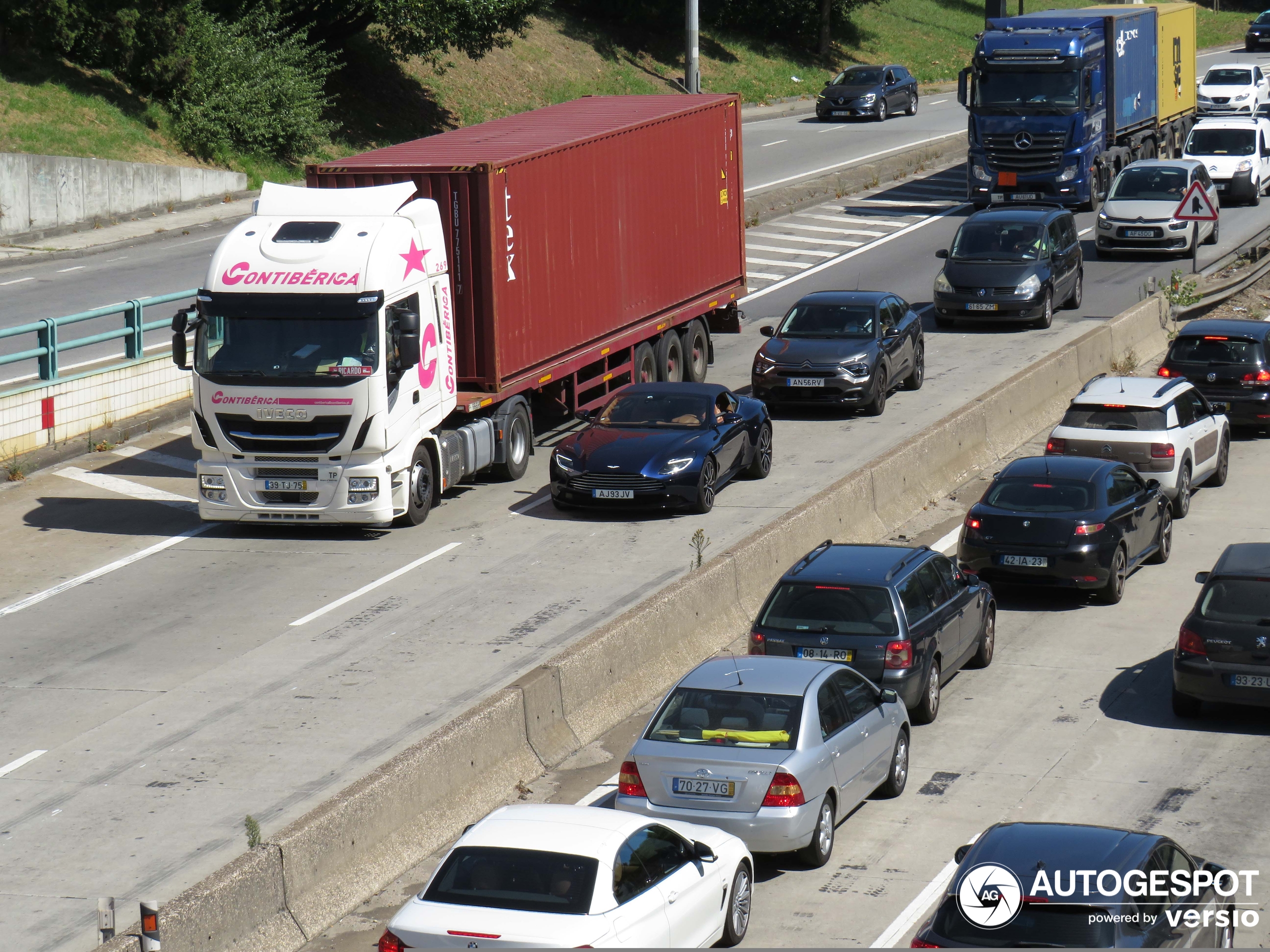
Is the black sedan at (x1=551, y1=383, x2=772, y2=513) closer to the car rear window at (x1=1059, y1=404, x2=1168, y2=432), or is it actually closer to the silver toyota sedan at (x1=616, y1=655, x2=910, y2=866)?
the car rear window at (x1=1059, y1=404, x2=1168, y2=432)

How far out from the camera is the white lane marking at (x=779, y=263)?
36938mm

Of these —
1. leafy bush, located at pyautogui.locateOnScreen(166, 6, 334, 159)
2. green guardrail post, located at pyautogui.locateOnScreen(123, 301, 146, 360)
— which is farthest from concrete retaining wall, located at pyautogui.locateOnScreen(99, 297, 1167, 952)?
leafy bush, located at pyautogui.locateOnScreen(166, 6, 334, 159)

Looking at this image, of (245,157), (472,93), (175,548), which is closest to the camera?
(175,548)

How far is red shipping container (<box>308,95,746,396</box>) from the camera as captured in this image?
2106 centimetres

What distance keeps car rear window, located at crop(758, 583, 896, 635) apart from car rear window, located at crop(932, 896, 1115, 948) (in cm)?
557

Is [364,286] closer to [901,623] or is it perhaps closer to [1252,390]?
[901,623]

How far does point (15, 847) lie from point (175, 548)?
8.02 meters

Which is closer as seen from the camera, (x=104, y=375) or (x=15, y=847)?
(x=15, y=847)

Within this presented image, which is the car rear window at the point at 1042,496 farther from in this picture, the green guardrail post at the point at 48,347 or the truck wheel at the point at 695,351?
the green guardrail post at the point at 48,347

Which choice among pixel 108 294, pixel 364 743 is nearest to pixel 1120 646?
pixel 364 743

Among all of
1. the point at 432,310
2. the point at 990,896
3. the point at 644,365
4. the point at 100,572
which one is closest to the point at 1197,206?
the point at 644,365

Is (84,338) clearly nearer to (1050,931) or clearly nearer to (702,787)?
(702,787)

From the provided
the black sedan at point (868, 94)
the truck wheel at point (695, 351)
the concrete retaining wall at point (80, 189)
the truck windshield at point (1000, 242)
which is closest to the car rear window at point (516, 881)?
the truck wheel at point (695, 351)

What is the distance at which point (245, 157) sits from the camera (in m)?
43.3
